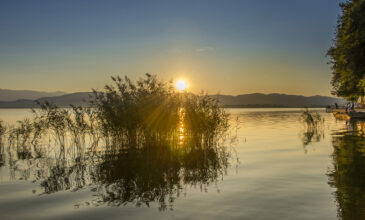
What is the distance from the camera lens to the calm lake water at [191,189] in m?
8.98

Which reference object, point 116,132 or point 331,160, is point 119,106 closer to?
point 116,132

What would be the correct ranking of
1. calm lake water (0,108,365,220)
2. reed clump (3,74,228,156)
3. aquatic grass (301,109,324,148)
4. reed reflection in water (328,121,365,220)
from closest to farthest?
1. reed reflection in water (328,121,365,220)
2. calm lake water (0,108,365,220)
3. reed clump (3,74,228,156)
4. aquatic grass (301,109,324,148)

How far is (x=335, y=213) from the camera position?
8.52 metres

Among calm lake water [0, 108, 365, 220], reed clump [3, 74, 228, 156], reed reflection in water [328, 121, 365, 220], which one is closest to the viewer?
reed reflection in water [328, 121, 365, 220]

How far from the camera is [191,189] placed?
11.4 metres

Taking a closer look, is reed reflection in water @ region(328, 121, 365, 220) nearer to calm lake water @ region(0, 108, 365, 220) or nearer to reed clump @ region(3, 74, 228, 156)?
calm lake water @ region(0, 108, 365, 220)

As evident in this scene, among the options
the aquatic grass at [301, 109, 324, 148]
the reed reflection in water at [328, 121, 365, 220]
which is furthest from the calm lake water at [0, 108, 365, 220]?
the aquatic grass at [301, 109, 324, 148]

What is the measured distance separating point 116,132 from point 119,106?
61.1 inches

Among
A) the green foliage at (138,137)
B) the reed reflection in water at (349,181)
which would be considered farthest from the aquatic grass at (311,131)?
the green foliage at (138,137)

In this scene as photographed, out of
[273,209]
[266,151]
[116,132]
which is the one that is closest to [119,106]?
[116,132]

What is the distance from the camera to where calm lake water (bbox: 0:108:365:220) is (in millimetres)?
8984

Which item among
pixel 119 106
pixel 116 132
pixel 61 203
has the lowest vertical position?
pixel 61 203

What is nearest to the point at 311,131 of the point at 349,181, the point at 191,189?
the point at 349,181

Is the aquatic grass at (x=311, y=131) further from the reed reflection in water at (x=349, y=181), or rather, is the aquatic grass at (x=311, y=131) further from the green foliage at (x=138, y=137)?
the green foliage at (x=138, y=137)
